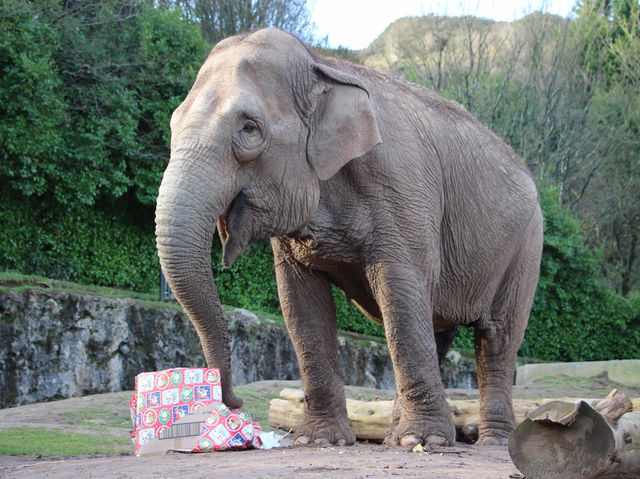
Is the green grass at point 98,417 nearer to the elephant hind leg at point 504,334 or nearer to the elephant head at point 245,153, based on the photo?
the elephant hind leg at point 504,334

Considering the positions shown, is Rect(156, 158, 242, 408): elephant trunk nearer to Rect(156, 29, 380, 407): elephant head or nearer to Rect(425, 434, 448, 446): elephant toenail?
Rect(156, 29, 380, 407): elephant head

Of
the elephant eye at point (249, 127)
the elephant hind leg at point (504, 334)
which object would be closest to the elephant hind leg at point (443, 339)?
the elephant hind leg at point (504, 334)

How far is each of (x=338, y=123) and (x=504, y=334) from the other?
3277 millimetres

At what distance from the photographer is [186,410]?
6582 mm

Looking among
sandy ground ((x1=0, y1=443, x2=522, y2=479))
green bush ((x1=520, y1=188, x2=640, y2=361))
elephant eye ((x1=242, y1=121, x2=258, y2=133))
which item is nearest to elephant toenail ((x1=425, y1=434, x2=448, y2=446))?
sandy ground ((x1=0, y1=443, x2=522, y2=479))

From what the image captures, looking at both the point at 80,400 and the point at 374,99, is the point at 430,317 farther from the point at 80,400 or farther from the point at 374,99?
the point at 80,400

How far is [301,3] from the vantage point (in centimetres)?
3631

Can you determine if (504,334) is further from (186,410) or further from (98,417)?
(98,417)

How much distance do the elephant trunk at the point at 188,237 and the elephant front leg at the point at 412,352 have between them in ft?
4.46

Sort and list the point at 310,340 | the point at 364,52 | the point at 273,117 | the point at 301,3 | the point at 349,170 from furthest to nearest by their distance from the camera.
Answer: the point at 364,52 < the point at 301,3 < the point at 310,340 < the point at 349,170 < the point at 273,117

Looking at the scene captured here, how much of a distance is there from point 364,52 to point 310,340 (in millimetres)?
72594

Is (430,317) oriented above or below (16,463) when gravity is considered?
above

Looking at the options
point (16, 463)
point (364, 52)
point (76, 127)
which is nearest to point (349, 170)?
point (16, 463)

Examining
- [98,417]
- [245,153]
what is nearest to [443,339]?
[245,153]
